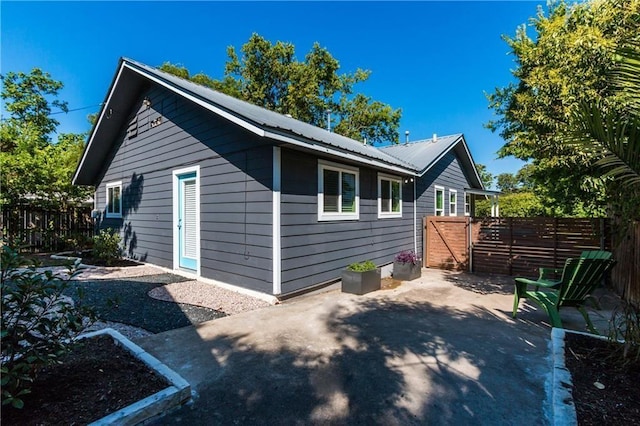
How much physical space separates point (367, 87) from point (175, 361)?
2495cm

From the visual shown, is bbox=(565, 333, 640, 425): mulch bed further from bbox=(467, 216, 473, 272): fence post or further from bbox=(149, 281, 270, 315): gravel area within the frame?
bbox=(467, 216, 473, 272): fence post

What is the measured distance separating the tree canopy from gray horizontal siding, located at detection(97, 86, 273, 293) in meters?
15.0

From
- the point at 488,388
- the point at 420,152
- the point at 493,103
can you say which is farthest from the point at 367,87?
the point at 488,388

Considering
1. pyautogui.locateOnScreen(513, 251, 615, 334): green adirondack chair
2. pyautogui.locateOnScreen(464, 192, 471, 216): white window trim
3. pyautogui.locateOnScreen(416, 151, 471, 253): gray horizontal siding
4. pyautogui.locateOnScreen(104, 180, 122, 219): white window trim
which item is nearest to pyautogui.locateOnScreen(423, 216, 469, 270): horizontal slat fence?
pyautogui.locateOnScreen(416, 151, 471, 253): gray horizontal siding

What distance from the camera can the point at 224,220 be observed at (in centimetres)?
608

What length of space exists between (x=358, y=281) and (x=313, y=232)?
1.30 meters

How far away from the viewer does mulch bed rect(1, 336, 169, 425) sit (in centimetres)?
196

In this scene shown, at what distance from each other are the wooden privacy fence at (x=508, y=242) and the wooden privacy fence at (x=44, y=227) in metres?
12.1

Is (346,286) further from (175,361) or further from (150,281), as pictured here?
(150,281)

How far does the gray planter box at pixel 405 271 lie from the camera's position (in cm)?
740

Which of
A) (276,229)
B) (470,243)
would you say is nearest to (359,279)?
(276,229)

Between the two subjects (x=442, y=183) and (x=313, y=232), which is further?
(x=442, y=183)

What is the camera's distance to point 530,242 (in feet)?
24.0

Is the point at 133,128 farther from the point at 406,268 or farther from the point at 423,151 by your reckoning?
the point at 423,151
